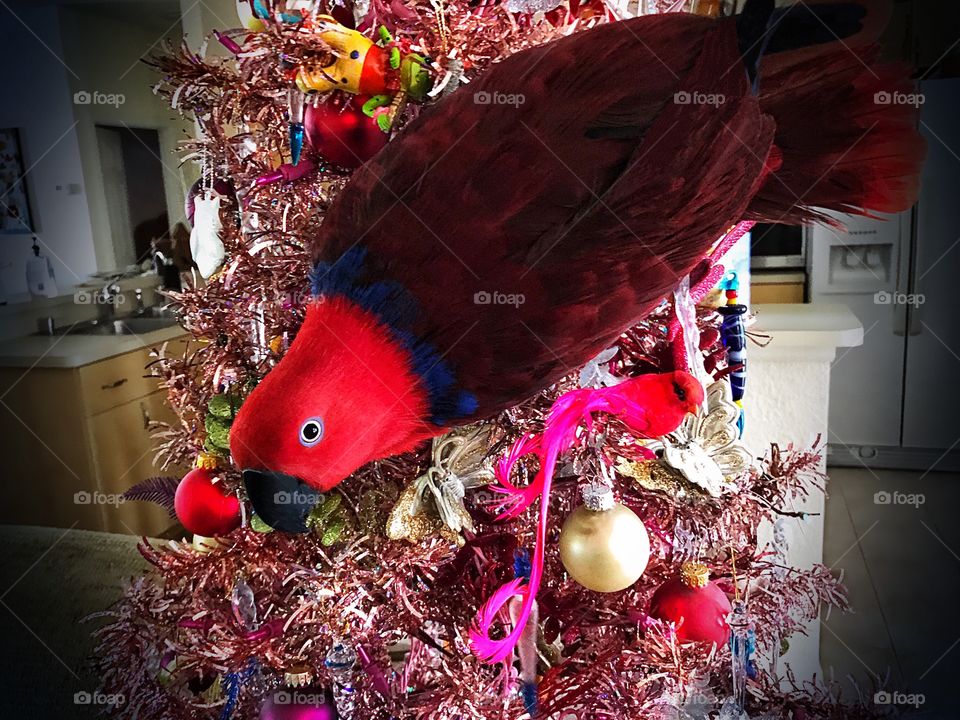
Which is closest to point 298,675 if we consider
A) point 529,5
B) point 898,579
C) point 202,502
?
point 202,502

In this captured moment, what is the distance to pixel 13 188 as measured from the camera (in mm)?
1016

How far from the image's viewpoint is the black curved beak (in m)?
0.43

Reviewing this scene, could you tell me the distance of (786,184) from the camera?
0.46 m

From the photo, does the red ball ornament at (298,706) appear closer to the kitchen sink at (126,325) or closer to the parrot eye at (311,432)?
the parrot eye at (311,432)

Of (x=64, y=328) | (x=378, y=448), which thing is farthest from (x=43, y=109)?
(x=378, y=448)

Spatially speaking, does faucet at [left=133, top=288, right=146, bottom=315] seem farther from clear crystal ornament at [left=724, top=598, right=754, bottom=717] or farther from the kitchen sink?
clear crystal ornament at [left=724, top=598, right=754, bottom=717]

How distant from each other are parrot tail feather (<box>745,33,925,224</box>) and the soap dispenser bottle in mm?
1112

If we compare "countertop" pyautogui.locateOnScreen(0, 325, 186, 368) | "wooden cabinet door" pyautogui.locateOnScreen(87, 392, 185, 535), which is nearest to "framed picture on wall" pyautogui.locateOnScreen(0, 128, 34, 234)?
"countertop" pyautogui.locateOnScreen(0, 325, 186, 368)

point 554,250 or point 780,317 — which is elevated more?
point 554,250

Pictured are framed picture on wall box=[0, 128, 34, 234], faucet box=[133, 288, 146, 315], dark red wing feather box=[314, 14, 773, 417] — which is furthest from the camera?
faucet box=[133, 288, 146, 315]

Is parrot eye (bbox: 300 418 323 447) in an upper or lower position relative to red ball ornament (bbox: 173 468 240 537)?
upper

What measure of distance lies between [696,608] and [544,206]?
36 cm

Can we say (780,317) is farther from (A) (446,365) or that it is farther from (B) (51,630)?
(B) (51,630)

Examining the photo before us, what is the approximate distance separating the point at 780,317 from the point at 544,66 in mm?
686
